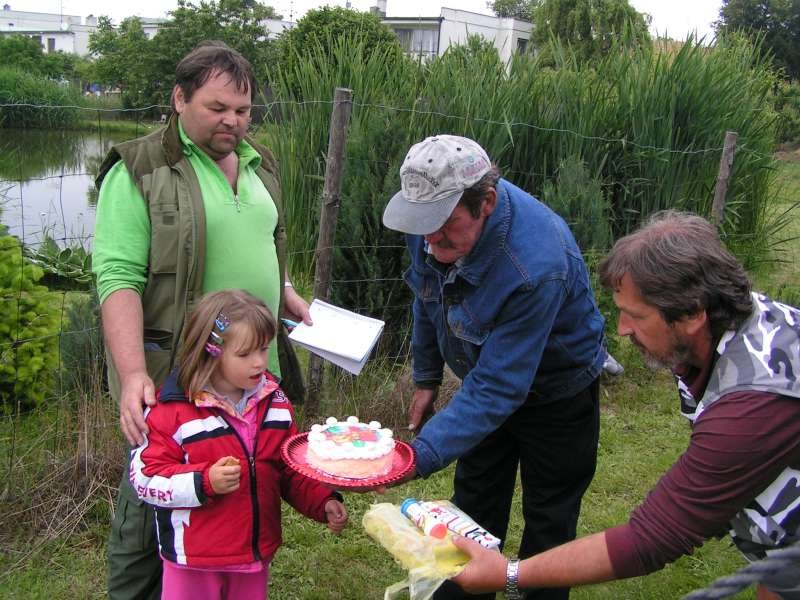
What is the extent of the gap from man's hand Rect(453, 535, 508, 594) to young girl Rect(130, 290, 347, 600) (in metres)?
0.64

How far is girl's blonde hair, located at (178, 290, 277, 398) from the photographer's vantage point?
6.63 feet

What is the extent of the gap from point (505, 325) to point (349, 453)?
0.59 metres

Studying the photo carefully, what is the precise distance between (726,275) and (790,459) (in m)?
0.43

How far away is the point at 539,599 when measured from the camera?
8.71 feet

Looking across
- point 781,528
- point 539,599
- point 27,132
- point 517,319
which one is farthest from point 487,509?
point 27,132

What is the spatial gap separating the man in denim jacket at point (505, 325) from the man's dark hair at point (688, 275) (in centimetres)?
42

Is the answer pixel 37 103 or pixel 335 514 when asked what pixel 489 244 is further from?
pixel 37 103

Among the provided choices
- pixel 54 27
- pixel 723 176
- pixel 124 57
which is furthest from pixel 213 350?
pixel 54 27

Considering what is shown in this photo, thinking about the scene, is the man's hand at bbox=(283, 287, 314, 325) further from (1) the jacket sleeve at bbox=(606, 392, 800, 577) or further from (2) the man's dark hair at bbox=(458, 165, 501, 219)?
(1) the jacket sleeve at bbox=(606, 392, 800, 577)

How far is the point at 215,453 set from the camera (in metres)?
2.05

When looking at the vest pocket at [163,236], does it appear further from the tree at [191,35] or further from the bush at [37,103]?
the tree at [191,35]

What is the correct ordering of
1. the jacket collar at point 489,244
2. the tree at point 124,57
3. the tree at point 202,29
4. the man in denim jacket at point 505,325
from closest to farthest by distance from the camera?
the man in denim jacket at point 505,325, the jacket collar at point 489,244, the tree at point 202,29, the tree at point 124,57

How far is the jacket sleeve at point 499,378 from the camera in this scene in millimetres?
2104

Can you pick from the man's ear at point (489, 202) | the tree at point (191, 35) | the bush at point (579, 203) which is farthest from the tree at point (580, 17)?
the man's ear at point (489, 202)
